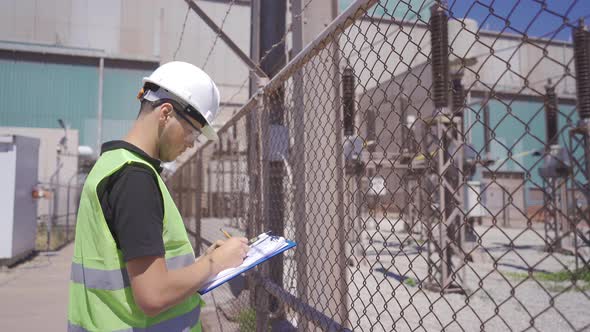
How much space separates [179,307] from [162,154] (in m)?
0.61

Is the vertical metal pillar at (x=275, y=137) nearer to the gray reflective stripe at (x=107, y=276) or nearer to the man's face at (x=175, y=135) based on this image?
the man's face at (x=175, y=135)

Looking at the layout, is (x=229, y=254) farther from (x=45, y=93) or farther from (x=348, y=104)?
(x=45, y=93)

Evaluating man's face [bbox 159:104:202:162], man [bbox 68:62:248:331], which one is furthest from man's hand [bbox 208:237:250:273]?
man's face [bbox 159:104:202:162]

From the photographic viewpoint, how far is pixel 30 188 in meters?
11.1

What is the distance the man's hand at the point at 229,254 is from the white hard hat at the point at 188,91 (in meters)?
0.51

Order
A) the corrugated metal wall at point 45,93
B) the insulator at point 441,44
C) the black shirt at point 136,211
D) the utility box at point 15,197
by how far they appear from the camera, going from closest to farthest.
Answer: the black shirt at point 136,211 < the insulator at point 441,44 < the utility box at point 15,197 < the corrugated metal wall at point 45,93

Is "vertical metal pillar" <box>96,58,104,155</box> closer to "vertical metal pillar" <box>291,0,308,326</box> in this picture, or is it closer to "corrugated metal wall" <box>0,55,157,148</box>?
"corrugated metal wall" <box>0,55,157,148</box>

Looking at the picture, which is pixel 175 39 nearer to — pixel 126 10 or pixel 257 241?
pixel 126 10

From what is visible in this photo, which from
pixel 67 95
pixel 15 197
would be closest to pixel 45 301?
pixel 15 197

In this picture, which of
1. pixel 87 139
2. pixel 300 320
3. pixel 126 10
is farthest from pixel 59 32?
pixel 300 320

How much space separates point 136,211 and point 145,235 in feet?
0.28

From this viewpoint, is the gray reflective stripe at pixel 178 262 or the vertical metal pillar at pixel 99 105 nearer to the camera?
the gray reflective stripe at pixel 178 262

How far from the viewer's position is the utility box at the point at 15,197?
9.73m

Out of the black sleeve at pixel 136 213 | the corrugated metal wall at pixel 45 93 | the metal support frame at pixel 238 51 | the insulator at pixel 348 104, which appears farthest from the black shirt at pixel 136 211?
the corrugated metal wall at pixel 45 93
